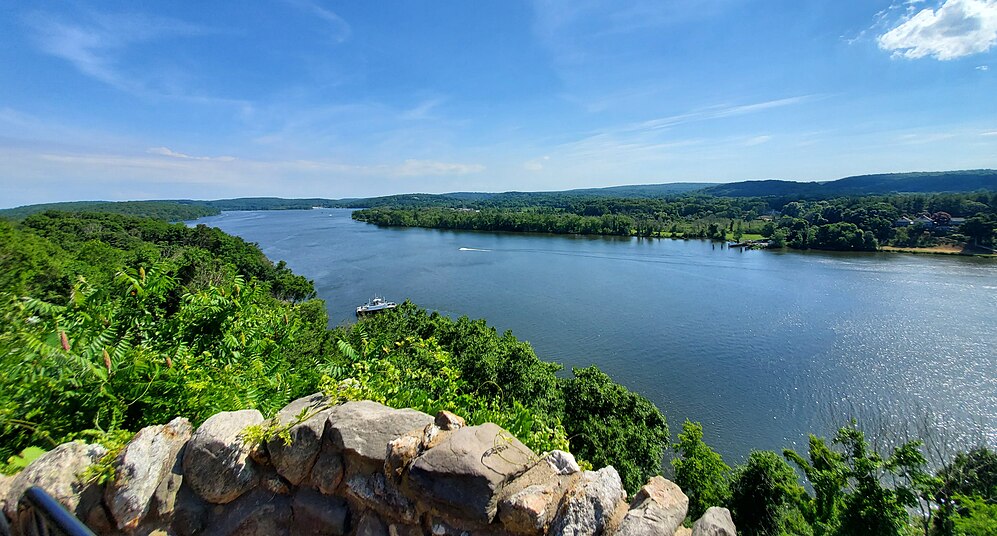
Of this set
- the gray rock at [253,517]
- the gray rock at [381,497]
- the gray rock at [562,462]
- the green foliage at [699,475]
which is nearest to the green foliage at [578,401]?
the green foliage at [699,475]

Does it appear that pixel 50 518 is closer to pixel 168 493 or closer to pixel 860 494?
pixel 168 493

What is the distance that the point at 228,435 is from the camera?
2.41 meters

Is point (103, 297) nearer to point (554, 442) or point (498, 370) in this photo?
point (554, 442)

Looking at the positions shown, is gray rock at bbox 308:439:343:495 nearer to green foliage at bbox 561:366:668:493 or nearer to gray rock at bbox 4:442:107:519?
gray rock at bbox 4:442:107:519

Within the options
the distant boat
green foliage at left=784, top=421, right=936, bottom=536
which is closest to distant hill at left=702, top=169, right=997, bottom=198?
the distant boat

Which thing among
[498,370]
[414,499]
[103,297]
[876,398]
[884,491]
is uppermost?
[103,297]

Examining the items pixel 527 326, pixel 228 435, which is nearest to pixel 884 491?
pixel 228 435

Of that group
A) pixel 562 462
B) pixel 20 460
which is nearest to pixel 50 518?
pixel 20 460

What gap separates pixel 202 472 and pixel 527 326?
79.1 ft

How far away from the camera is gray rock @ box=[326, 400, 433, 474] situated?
231 cm

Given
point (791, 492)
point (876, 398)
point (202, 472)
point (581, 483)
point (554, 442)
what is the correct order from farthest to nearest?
point (876, 398)
point (791, 492)
point (554, 442)
point (202, 472)
point (581, 483)

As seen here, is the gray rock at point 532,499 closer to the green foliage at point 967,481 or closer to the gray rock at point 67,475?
the gray rock at point 67,475

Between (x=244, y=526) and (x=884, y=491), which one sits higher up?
(x=244, y=526)

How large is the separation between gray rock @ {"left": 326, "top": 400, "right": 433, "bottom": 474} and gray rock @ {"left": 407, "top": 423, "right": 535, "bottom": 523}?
0.76 feet
